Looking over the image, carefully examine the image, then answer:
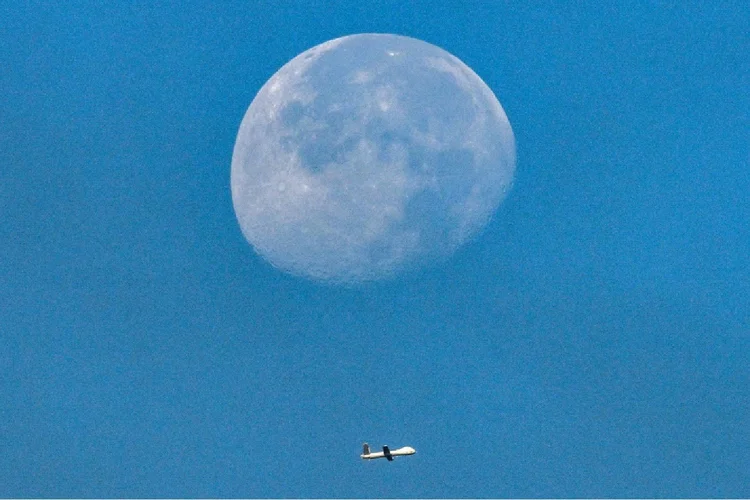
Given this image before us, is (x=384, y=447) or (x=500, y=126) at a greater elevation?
(x=500, y=126)

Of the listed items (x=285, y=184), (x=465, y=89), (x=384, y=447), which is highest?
(x=465, y=89)

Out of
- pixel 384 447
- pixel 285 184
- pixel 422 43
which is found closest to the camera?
pixel 285 184

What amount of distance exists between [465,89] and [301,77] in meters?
21.8

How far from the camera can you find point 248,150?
13962 centimetres

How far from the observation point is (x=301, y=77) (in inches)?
5453

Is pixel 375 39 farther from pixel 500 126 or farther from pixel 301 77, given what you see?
pixel 500 126

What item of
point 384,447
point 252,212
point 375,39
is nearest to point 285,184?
→ point 252,212

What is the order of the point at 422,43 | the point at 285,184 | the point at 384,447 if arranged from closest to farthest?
1. the point at 285,184
2. the point at 422,43
3. the point at 384,447

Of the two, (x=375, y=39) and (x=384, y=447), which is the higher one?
(x=375, y=39)

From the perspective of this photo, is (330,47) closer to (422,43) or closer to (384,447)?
(422,43)

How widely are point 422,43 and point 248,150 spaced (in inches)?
1084

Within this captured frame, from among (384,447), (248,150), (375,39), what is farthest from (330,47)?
(384,447)

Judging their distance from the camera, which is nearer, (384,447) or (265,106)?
(265,106)

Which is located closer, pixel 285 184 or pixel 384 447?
pixel 285 184
